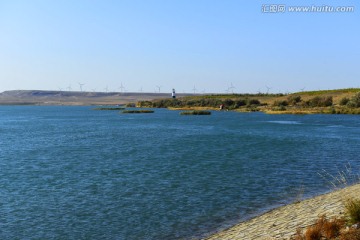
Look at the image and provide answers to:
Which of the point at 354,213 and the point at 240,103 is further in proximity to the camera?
the point at 240,103

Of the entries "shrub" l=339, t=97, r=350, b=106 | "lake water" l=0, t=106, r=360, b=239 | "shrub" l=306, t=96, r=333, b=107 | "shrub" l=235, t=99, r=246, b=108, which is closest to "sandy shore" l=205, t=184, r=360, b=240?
"lake water" l=0, t=106, r=360, b=239

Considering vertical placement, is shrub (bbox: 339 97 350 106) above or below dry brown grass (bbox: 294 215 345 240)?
below

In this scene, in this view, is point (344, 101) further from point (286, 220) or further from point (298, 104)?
point (286, 220)

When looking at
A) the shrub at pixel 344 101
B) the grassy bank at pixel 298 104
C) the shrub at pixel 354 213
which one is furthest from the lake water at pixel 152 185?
the shrub at pixel 344 101

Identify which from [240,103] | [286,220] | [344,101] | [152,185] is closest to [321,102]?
[344,101]

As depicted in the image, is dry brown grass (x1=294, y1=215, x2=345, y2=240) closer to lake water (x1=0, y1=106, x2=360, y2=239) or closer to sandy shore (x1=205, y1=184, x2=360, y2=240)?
sandy shore (x1=205, y1=184, x2=360, y2=240)

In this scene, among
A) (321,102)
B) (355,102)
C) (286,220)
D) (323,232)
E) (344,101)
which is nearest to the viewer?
(323,232)

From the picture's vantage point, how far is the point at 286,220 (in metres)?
16.5

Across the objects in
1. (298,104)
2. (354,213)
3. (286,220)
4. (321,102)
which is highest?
(354,213)

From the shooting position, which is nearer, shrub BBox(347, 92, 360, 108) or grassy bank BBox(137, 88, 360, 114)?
shrub BBox(347, 92, 360, 108)

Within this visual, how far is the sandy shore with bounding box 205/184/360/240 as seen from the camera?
A: 14.8 metres

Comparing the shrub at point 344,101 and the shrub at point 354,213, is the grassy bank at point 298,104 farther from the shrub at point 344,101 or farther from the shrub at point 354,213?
the shrub at point 354,213

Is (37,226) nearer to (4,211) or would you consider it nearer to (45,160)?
(4,211)

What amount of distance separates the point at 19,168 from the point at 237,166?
1864 centimetres
